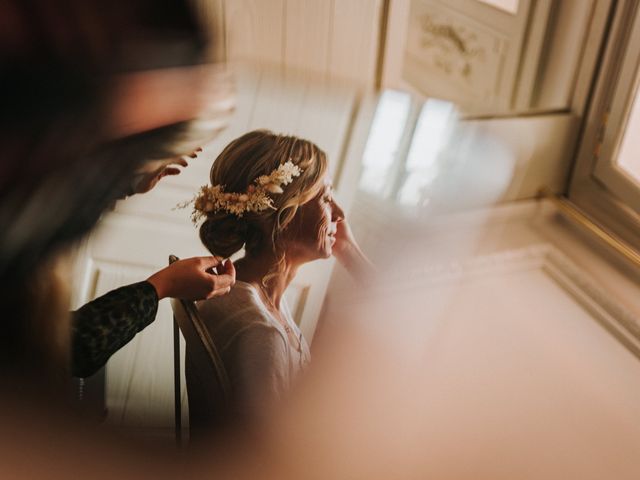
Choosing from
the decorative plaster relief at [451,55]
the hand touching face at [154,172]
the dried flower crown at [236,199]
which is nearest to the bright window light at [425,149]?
the decorative plaster relief at [451,55]

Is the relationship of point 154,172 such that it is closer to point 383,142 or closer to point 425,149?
point 383,142

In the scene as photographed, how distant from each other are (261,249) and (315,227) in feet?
0.30

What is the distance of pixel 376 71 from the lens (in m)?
1.41

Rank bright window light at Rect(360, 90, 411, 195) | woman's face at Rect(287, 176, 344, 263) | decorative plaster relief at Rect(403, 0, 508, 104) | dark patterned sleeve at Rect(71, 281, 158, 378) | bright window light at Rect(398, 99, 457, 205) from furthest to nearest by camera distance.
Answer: decorative plaster relief at Rect(403, 0, 508, 104)
bright window light at Rect(398, 99, 457, 205)
bright window light at Rect(360, 90, 411, 195)
woman's face at Rect(287, 176, 344, 263)
dark patterned sleeve at Rect(71, 281, 158, 378)

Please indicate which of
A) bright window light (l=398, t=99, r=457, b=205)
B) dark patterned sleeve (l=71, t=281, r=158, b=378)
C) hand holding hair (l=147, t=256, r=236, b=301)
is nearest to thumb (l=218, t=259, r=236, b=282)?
hand holding hair (l=147, t=256, r=236, b=301)

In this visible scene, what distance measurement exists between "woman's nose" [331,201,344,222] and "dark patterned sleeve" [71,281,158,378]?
29 cm

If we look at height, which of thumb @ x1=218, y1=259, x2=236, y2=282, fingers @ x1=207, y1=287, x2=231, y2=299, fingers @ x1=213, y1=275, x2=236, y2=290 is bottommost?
fingers @ x1=207, y1=287, x2=231, y2=299

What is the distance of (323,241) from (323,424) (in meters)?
0.27

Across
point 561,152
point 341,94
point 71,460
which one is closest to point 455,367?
point 341,94

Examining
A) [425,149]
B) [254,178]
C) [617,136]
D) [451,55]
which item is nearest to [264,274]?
[254,178]

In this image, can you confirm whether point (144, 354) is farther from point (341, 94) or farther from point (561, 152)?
point (561, 152)

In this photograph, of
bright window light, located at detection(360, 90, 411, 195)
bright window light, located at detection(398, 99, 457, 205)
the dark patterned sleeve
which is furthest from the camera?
bright window light, located at detection(398, 99, 457, 205)

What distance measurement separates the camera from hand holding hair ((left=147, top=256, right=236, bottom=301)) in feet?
2.99

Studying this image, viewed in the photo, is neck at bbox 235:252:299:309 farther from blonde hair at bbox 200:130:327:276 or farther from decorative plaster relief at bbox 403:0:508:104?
decorative plaster relief at bbox 403:0:508:104
